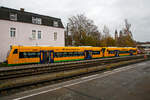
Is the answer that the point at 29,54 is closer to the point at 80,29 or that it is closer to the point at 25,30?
the point at 25,30

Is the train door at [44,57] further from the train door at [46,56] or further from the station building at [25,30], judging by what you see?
the station building at [25,30]

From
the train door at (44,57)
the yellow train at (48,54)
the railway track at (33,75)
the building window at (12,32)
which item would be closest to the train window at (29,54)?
the yellow train at (48,54)

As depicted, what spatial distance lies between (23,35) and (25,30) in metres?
1.18

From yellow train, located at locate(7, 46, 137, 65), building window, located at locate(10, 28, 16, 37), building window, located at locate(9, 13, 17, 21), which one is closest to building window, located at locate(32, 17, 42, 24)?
building window, located at locate(9, 13, 17, 21)

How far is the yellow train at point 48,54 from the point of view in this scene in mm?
14884

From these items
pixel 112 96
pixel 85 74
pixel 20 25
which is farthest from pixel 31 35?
pixel 112 96

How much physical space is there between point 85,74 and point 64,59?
31.1 ft

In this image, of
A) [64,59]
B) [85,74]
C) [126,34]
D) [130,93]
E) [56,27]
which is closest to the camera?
[130,93]

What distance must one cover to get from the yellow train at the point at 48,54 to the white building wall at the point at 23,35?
24.1ft

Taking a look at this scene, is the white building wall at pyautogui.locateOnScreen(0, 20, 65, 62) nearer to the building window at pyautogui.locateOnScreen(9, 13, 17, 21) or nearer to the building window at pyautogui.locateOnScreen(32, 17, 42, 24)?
the building window at pyautogui.locateOnScreen(9, 13, 17, 21)

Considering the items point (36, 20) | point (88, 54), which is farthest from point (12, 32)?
point (88, 54)

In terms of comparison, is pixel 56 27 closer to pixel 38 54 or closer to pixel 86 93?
pixel 38 54

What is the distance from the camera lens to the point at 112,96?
5.58 m

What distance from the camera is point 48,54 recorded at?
17.8 meters
